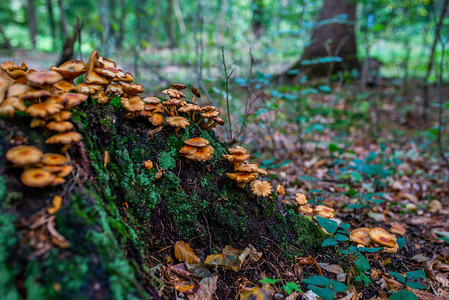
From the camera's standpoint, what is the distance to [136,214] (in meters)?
2.03

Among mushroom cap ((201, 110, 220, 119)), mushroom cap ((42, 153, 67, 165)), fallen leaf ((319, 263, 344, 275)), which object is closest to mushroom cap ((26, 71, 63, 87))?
mushroom cap ((42, 153, 67, 165))

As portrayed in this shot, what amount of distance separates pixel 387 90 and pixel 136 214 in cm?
1269

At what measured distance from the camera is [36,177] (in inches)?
54.0

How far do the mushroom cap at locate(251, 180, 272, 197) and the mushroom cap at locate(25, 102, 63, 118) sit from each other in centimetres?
156

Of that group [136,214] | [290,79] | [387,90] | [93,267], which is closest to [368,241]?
[136,214]

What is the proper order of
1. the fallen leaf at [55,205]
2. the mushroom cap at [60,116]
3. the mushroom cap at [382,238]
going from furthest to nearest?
the mushroom cap at [382,238], the mushroom cap at [60,116], the fallen leaf at [55,205]

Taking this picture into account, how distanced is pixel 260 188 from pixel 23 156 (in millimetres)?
1674

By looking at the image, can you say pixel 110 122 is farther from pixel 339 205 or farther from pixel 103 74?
pixel 339 205

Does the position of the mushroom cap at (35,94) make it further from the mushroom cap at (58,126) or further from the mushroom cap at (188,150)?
the mushroom cap at (188,150)

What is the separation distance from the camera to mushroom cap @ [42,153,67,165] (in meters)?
1.45

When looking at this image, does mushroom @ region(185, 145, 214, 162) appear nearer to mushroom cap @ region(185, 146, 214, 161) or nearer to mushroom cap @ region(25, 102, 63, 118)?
mushroom cap @ region(185, 146, 214, 161)

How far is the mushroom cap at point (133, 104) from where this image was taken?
1.96 meters

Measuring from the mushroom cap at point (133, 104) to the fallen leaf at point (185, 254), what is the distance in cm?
111

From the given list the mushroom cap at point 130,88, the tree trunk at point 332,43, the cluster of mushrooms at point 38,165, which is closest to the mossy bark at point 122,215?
the cluster of mushrooms at point 38,165
